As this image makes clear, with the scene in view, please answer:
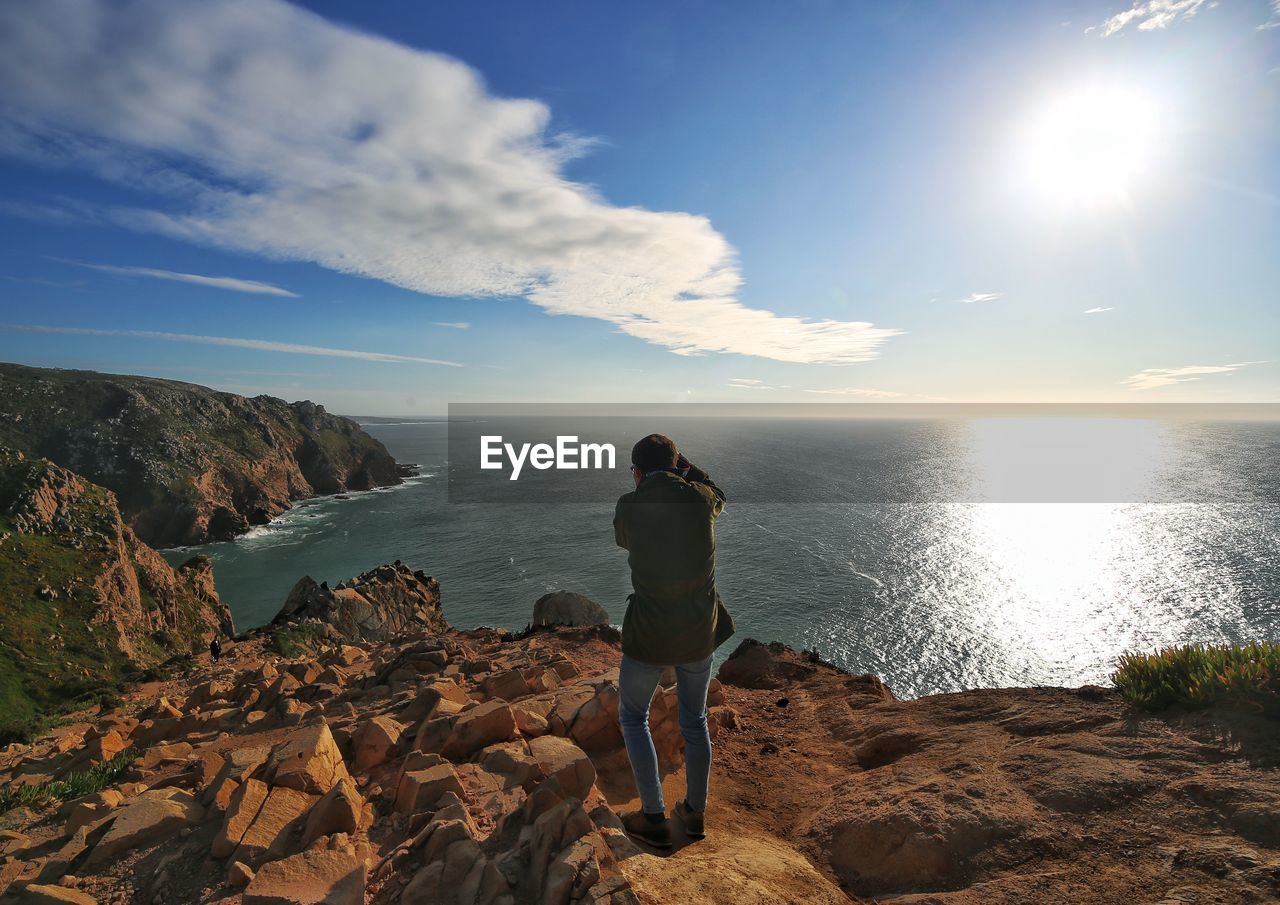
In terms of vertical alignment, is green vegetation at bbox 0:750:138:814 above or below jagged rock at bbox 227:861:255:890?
below

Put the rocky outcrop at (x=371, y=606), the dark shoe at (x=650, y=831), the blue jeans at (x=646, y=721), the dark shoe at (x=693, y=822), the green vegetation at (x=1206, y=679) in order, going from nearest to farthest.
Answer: the blue jeans at (x=646, y=721) < the dark shoe at (x=650, y=831) < the dark shoe at (x=693, y=822) < the green vegetation at (x=1206, y=679) < the rocky outcrop at (x=371, y=606)

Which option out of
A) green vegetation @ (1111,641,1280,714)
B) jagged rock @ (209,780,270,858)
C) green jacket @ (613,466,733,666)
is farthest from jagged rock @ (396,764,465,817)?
green vegetation @ (1111,641,1280,714)

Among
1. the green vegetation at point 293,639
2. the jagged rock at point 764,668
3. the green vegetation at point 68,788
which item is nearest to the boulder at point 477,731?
the green vegetation at point 68,788

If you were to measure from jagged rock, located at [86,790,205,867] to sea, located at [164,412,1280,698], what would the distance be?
33.2 meters

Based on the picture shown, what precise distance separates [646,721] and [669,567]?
143 centimetres

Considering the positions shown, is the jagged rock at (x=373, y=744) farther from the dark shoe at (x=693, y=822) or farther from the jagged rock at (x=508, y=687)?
the dark shoe at (x=693, y=822)

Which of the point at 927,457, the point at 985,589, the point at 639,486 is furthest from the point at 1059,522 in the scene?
the point at 639,486

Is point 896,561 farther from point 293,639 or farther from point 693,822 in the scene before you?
point 693,822

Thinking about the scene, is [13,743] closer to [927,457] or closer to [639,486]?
[639,486]

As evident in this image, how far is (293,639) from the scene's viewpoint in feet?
80.1

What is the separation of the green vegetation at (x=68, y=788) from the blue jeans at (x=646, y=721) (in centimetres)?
690

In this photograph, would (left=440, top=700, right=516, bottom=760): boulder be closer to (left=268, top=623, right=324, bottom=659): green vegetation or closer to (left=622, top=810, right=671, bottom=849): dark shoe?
(left=622, top=810, right=671, bottom=849): dark shoe

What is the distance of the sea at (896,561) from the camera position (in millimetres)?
37531

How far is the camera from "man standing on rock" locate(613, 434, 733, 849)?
4184 mm
